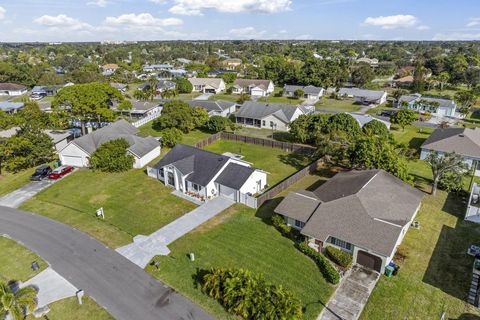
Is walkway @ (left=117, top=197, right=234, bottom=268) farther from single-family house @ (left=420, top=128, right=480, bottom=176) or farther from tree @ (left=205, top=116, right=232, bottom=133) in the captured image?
single-family house @ (left=420, top=128, right=480, bottom=176)

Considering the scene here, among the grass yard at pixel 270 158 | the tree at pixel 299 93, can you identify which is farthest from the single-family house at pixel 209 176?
the tree at pixel 299 93

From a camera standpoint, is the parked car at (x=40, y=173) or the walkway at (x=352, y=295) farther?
the parked car at (x=40, y=173)

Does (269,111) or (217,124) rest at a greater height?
(269,111)

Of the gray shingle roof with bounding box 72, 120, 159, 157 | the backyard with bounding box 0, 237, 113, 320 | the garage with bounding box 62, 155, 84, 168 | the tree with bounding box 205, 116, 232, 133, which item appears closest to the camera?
the backyard with bounding box 0, 237, 113, 320

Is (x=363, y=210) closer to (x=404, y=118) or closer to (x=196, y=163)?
(x=196, y=163)

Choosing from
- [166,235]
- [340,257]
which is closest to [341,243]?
[340,257]

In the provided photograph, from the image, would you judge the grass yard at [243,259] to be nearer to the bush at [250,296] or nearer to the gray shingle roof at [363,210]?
the bush at [250,296]

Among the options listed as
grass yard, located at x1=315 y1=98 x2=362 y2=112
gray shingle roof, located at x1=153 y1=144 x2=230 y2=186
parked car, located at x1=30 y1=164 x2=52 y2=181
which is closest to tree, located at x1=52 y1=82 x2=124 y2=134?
parked car, located at x1=30 y1=164 x2=52 y2=181
